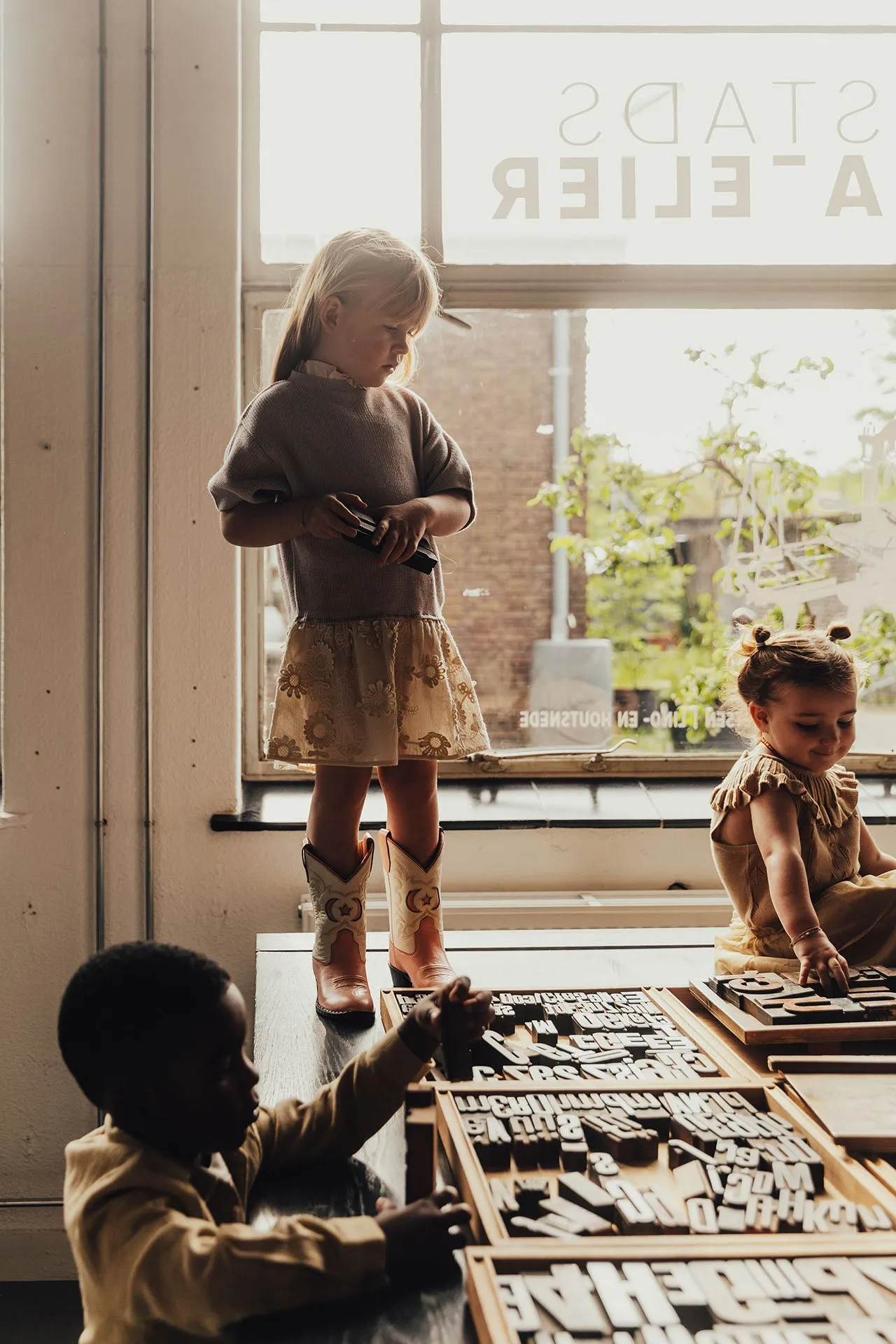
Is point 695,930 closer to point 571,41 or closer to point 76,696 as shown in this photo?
point 76,696

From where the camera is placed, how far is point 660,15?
2859 millimetres

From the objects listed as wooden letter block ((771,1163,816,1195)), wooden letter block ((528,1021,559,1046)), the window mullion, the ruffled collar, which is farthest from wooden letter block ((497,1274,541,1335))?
the window mullion

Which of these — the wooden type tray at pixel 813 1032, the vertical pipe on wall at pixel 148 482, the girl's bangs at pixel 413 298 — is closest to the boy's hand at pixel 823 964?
the wooden type tray at pixel 813 1032

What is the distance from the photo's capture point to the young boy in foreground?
95cm

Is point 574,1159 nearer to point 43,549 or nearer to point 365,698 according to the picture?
point 365,698

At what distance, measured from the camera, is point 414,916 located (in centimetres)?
196

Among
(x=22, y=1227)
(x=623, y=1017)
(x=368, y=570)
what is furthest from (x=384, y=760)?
(x=22, y=1227)

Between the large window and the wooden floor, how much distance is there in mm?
679

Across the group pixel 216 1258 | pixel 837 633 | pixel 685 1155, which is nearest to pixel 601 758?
pixel 837 633

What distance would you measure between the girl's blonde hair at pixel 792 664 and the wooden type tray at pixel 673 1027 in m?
0.49

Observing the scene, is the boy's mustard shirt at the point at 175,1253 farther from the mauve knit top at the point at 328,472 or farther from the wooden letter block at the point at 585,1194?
the mauve knit top at the point at 328,472

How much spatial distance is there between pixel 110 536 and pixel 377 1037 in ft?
4.25

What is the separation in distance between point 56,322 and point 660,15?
1.56 meters

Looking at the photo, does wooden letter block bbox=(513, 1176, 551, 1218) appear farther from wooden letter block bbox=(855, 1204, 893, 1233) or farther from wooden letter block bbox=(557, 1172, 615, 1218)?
wooden letter block bbox=(855, 1204, 893, 1233)
